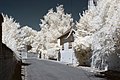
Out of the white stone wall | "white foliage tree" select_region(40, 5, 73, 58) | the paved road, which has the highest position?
"white foliage tree" select_region(40, 5, 73, 58)

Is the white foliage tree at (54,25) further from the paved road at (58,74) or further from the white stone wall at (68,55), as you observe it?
the paved road at (58,74)

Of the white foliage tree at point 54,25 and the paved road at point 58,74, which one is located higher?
the white foliage tree at point 54,25

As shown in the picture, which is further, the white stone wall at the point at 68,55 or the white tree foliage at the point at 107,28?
the white stone wall at the point at 68,55

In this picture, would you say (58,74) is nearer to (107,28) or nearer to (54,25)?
(107,28)

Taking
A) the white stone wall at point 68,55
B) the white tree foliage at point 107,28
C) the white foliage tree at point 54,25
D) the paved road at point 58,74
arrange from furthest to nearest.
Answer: the white foliage tree at point 54,25 < the white stone wall at point 68,55 < the white tree foliage at point 107,28 < the paved road at point 58,74

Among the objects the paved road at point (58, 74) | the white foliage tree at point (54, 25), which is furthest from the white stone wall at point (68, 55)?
the paved road at point (58, 74)

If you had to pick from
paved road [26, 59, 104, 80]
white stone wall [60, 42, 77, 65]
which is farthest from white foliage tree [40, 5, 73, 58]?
paved road [26, 59, 104, 80]

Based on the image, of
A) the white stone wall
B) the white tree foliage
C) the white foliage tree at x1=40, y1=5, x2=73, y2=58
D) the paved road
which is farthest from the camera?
the white foliage tree at x1=40, y1=5, x2=73, y2=58

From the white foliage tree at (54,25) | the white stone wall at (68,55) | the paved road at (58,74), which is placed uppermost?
the white foliage tree at (54,25)

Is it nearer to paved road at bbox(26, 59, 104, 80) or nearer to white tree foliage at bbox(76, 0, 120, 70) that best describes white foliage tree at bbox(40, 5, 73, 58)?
paved road at bbox(26, 59, 104, 80)

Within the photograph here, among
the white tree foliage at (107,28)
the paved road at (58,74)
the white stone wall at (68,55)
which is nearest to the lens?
the paved road at (58,74)

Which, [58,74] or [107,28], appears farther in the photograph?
[58,74]

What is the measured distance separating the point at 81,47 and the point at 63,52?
21.8 metres

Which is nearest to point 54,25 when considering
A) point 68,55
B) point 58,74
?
point 68,55
